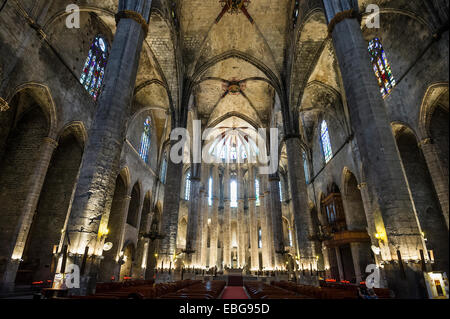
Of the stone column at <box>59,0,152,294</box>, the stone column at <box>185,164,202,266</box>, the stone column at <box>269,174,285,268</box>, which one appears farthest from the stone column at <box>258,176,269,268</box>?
the stone column at <box>59,0,152,294</box>

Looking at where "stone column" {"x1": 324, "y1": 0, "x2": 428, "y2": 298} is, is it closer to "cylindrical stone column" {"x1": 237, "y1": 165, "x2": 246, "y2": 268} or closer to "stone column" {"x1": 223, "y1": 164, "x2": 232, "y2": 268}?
"cylindrical stone column" {"x1": 237, "y1": 165, "x2": 246, "y2": 268}

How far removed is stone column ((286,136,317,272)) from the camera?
50.6 ft

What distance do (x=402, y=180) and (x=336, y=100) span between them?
14.9 m

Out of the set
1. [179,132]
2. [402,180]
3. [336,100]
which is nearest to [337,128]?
[336,100]

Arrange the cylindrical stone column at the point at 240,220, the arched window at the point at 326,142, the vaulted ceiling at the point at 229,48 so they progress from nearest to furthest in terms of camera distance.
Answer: the vaulted ceiling at the point at 229,48 < the arched window at the point at 326,142 < the cylindrical stone column at the point at 240,220

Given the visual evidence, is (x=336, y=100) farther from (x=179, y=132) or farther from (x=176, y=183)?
(x=176, y=183)

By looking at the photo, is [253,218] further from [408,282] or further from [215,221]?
[408,282]

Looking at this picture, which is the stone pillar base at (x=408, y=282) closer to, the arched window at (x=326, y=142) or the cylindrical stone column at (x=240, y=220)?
the arched window at (x=326, y=142)

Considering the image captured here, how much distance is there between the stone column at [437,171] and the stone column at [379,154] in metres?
4.67

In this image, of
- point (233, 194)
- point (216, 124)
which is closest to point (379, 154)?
point (216, 124)

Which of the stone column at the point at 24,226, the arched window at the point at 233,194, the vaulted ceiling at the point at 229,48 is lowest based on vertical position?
the stone column at the point at 24,226

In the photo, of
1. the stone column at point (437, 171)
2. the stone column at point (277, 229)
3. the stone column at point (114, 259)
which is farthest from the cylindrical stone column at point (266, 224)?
the stone column at point (437, 171)

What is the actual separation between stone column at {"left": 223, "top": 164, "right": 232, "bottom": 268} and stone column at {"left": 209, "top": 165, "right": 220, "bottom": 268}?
3.50 feet

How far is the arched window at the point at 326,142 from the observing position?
22.5m
